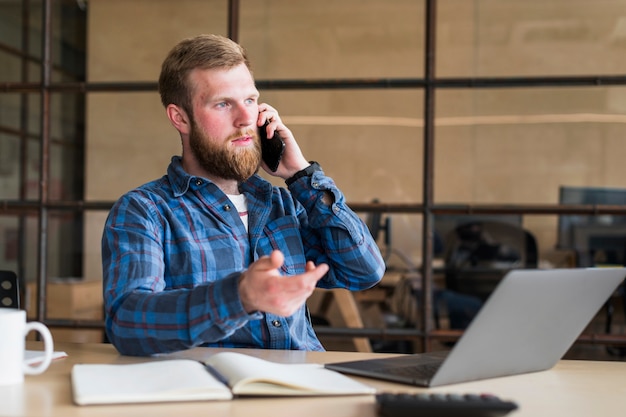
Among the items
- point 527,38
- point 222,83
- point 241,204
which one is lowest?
point 241,204

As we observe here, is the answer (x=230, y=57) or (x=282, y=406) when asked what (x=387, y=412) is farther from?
(x=230, y=57)

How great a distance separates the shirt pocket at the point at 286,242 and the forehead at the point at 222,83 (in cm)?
31

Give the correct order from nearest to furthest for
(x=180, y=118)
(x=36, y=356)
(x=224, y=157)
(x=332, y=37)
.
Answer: (x=36, y=356) < (x=224, y=157) < (x=180, y=118) < (x=332, y=37)

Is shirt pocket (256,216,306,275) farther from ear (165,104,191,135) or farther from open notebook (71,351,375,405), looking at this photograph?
open notebook (71,351,375,405)

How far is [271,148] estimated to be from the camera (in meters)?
2.02

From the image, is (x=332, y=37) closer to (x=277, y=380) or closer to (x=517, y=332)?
(x=517, y=332)

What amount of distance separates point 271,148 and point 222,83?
0.20 m

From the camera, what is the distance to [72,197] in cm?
358

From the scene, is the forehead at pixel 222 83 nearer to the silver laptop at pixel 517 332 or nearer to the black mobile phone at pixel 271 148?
the black mobile phone at pixel 271 148

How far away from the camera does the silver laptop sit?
3.75 feet

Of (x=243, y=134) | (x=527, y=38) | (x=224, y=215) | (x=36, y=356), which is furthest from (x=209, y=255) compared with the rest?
(x=527, y=38)

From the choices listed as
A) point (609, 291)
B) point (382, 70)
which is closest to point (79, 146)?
point (382, 70)

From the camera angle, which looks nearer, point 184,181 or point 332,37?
point 184,181

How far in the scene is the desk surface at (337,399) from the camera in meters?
1.03
